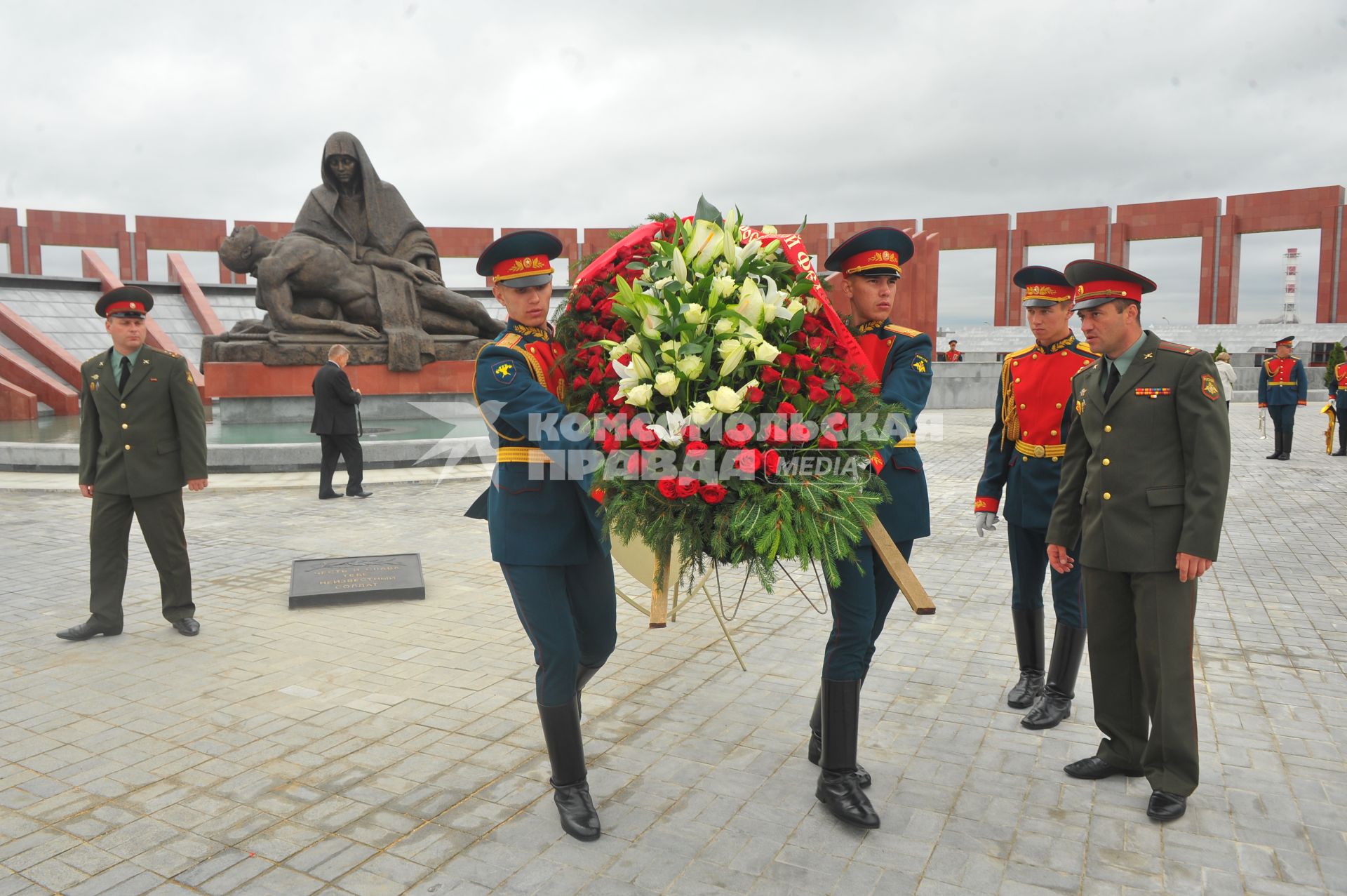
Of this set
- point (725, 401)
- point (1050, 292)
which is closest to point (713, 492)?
point (725, 401)

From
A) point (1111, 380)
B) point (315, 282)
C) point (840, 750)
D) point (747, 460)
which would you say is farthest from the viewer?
point (315, 282)

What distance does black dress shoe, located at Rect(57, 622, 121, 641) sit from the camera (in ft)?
17.1

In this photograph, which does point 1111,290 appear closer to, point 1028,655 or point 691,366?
point 691,366

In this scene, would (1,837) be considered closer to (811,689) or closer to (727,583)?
(811,689)

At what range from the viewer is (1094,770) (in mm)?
3439

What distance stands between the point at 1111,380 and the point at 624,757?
2.41 meters

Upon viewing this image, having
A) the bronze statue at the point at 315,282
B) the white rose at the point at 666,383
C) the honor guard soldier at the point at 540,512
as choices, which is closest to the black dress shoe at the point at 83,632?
the honor guard soldier at the point at 540,512

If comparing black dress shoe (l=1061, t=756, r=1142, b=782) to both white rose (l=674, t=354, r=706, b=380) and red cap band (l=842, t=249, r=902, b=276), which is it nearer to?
red cap band (l=842, t=249, r=902, b=276)

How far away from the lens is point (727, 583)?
21.6ft

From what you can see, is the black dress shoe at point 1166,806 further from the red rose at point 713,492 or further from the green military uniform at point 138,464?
the green military uniform at point 138,464

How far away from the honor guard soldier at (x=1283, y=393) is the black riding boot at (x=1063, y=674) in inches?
478

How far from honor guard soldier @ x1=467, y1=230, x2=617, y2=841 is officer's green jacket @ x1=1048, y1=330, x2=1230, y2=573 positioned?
1.85 m

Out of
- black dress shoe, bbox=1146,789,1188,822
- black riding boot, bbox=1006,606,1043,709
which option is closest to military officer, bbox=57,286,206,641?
black riding boot, bbox=1006,606,1043,709

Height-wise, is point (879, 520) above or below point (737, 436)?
below
